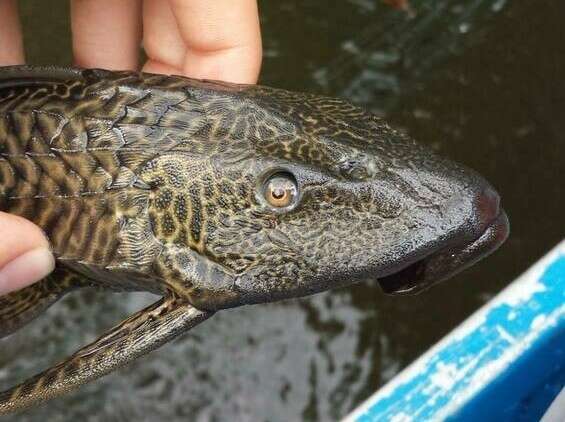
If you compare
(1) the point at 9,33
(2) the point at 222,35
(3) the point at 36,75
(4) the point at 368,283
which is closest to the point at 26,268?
(3) the point at 36,75

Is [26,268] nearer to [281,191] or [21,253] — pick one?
[21,253]

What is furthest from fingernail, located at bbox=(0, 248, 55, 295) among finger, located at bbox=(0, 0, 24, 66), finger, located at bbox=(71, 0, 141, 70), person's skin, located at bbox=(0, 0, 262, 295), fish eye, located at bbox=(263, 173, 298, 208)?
finger, located at bbox=(0, 0, 24, 66)

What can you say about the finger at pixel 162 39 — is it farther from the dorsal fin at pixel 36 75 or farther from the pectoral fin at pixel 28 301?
the pectoral fin at pixel 28 301

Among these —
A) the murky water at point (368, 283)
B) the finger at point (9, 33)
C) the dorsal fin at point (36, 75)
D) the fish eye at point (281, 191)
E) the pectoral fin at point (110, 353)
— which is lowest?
the murky water at point (368, 283)

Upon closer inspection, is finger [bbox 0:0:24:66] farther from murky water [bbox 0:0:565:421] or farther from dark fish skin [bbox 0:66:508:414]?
murky water [bbox 0:0:565:421]

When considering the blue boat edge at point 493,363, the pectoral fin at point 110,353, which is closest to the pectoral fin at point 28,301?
the pectoral fin at point 110,353

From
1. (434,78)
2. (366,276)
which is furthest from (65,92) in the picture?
(434,78)
